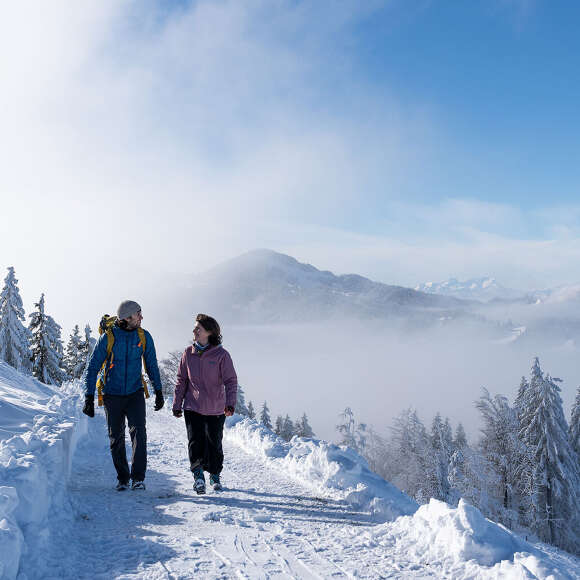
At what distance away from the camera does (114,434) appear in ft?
18.9

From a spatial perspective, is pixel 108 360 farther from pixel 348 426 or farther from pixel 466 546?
pixel 348 426

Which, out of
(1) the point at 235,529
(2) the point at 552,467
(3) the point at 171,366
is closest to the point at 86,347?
(3) the point at 171,366

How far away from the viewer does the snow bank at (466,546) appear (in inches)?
138

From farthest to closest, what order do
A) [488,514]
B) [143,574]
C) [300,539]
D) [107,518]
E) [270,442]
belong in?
[488,514] < [270,442] < [107,518] < [300,539] < [143,574]

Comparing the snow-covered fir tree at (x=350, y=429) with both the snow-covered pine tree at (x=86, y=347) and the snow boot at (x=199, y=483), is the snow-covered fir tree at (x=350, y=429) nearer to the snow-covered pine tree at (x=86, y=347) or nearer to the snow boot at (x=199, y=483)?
the snow-covered pine tree at (x=86, y=347)

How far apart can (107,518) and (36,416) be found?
377 cm

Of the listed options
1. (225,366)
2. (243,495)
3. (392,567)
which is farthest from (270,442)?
(392,567)

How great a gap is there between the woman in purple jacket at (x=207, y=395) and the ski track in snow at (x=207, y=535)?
0.51 meters

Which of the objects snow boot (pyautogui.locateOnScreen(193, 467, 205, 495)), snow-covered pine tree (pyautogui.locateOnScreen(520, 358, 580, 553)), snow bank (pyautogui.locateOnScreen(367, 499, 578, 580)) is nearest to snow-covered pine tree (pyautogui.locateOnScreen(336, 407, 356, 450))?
snow-covered pine tree (pyautogui.locateOnScreen(520, 358, 580, 553))

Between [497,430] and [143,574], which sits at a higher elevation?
[143,574]

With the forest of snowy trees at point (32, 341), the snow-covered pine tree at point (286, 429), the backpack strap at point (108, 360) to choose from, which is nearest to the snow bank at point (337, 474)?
the backpack strap at point (108, 360)

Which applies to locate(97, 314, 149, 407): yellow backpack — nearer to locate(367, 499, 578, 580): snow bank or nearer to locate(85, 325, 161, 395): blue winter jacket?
locate(85, 325, 161, 395): blue winter jacket

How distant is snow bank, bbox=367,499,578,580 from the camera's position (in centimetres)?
351

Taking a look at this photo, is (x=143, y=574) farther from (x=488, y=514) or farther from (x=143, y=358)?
(x=488, y=514)
